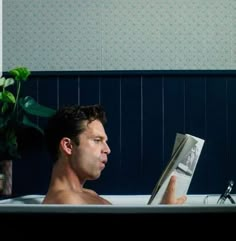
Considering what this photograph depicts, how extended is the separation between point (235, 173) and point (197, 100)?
1.60 feet

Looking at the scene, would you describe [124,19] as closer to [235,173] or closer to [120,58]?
[120,58]

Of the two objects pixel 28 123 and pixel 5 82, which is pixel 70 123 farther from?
pixel 5 82

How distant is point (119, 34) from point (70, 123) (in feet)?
3.33

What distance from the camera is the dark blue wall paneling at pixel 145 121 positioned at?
292 cm

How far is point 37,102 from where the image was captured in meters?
2.97

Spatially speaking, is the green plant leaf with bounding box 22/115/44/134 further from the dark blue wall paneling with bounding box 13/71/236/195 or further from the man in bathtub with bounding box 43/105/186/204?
the man in bathtub with bounding box 43/105/186/204

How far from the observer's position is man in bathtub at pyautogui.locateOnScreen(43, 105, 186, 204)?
6.68 ft

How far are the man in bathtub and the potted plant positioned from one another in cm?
52

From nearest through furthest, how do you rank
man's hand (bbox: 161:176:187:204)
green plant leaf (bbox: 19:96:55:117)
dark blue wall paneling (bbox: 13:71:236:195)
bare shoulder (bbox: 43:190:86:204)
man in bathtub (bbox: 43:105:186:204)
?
bare shoulder (bbox: 43:190:86:204)
man's hand (bbox: 161:176:187:204)
man in bathtub (bbox: 43:105:186:204)
green plant leaf (bbox: 19:96:55:117)
dark blue wall paneling (bbox: 13:71:236:195)

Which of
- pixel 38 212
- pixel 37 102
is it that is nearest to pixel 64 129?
pixel 38 212
